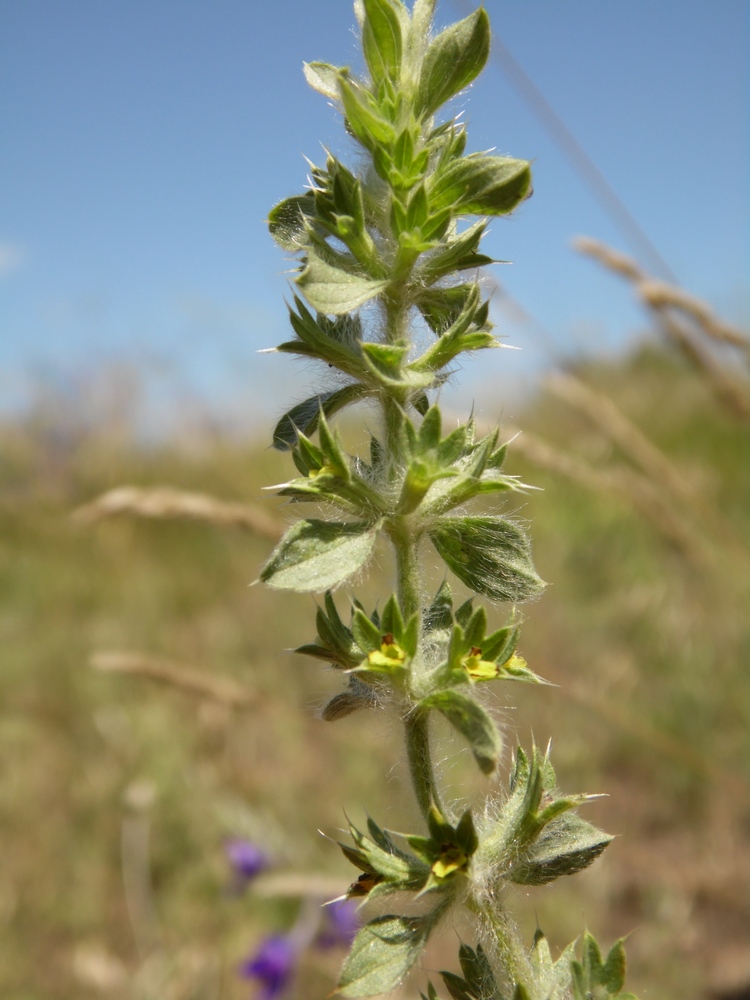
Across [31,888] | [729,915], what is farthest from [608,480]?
[31,888]

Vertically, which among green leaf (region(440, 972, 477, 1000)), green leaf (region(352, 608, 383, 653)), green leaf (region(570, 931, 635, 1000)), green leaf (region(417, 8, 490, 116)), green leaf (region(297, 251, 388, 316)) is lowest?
green leaf (region(570, 931, 635, 1000))

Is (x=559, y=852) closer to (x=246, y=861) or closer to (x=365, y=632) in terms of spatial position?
(x=365, y=632)

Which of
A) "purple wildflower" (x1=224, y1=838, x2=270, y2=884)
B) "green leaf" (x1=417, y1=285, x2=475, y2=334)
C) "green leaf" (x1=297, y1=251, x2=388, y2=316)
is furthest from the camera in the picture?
"purple wildflower" (x1=224, y1=838, x2=270, y2=884)

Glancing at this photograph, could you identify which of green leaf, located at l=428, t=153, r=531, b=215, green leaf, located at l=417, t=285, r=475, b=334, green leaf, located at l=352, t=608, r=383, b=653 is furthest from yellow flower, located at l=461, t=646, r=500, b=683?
green leaf, located at l=428, t=153, r=531, b=215

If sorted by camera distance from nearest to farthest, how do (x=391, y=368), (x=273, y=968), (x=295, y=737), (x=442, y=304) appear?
(x=391, y=368) → (x=442, y=304) → (x=273, y=968) → (x=295, y=737)

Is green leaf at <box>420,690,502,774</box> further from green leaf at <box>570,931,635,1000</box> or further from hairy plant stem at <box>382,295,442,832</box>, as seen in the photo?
green leaf at <box>570,931,635,1000</box>

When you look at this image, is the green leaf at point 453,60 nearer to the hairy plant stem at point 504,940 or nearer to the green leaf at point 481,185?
the green leaf at point 481,185

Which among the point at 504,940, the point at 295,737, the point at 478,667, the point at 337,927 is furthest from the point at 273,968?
the point at 478,667

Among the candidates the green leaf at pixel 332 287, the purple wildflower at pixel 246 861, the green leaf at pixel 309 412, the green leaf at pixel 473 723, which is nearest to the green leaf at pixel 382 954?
the green leaf at pixel 473 723
